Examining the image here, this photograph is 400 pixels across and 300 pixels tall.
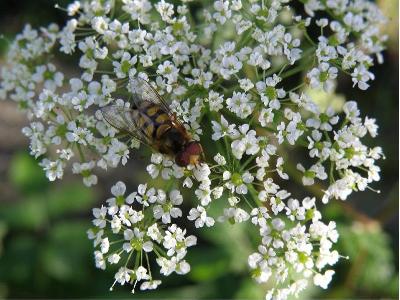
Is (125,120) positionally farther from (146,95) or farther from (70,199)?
(70,199)

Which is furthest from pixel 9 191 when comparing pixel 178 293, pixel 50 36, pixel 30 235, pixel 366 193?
pixel 366 193

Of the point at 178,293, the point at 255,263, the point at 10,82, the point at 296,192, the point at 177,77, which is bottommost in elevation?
the point at 255,263

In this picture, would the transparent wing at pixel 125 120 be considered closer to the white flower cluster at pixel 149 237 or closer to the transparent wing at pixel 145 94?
the transparent wing at pixel 145 94

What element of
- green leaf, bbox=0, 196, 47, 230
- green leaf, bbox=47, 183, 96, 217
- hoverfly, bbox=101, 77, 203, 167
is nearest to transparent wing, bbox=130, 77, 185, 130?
hoverfly, bbox=101, 77, 203, 167

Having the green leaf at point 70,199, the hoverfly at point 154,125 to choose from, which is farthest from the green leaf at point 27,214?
the hoverfly at point 154,125

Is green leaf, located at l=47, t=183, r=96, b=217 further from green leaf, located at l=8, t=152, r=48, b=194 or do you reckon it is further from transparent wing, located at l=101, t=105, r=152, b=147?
transparent wing, located at l=101, t=105, r=152, b=147

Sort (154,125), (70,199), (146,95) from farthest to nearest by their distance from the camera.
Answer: (70,199) → (146,95) → (154,125)

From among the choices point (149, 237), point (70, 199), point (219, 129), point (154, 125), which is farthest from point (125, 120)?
point (70, 199)

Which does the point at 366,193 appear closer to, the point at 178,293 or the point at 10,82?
the point at 178,293
